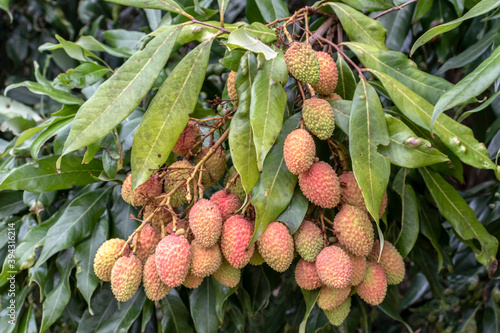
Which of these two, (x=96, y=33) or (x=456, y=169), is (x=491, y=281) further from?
(x=96, y=33)

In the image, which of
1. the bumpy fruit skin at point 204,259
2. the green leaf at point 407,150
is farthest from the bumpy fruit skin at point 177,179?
the green leaf at point 407,150

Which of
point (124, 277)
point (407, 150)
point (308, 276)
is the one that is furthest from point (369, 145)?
point (124, 277)

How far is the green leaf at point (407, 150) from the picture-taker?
2.21 feet

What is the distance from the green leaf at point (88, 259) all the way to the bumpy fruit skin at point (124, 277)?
225mm

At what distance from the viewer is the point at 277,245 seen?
71cm

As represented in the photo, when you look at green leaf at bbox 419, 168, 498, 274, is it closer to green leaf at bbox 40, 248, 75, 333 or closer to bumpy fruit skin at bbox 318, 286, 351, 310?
bumpy fruit skin at bbox 318, 286, 351, 310

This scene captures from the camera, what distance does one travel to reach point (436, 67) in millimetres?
1337

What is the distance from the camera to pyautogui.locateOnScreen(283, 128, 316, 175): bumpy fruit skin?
69 cm

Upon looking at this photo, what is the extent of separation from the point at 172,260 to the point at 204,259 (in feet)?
0.20

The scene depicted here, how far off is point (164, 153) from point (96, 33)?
1.29m

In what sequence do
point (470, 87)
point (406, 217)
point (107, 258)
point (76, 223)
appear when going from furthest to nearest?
point (76, 223) < point (406, 217) < point (107, 258) < point (470, 87)

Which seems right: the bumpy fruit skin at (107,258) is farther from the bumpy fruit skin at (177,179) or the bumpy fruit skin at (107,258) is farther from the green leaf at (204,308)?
the green leaf at (204,308)

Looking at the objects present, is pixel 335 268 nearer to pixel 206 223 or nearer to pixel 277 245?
pixel 277 245

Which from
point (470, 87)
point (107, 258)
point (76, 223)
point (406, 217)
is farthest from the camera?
point (76, 223)
